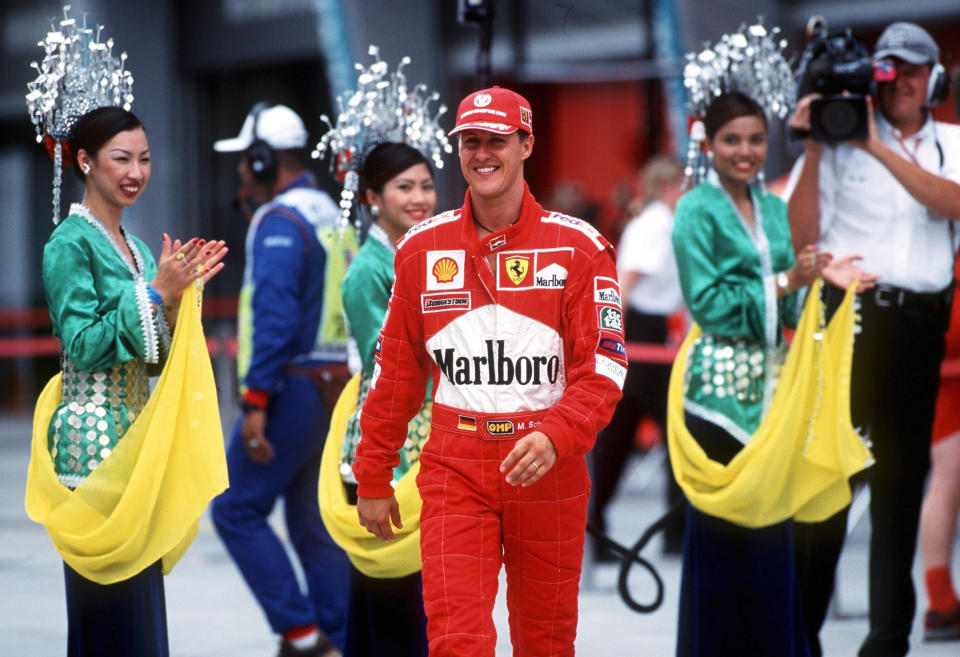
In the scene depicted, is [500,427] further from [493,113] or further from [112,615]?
[112,615]

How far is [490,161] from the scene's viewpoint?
3.58 m

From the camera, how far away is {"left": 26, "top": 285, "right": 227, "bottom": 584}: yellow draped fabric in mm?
3900

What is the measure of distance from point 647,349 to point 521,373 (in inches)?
160

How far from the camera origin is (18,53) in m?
15.8

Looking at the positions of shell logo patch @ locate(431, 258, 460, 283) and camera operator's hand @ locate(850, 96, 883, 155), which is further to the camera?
camera operator's hand @ locate(850, 96, 883, 155)

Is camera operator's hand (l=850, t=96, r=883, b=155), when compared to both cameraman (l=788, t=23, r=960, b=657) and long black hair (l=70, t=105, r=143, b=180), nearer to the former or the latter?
cameraman (l=788, t=23, r=960, b=657)

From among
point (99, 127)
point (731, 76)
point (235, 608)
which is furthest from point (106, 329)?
point (235, 608)

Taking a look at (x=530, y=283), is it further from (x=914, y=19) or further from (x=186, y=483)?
(x=914, y=19)

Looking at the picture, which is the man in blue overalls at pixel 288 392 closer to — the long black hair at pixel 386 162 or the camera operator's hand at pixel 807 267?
the long black hair at pixel 386 162

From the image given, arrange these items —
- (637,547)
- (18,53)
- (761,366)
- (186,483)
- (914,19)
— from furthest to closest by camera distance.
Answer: (18,53) → (914,19) → (637,547) → (761,366) → (186,483)

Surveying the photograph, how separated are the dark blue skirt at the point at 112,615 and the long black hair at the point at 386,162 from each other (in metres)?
1.45

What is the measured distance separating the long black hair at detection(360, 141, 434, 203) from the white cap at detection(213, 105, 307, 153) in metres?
1.07

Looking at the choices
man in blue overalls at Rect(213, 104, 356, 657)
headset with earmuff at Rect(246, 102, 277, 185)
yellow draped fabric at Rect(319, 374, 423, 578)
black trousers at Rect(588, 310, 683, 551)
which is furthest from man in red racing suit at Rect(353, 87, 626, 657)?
black trousers at Rect(588, 310, 683, 551)

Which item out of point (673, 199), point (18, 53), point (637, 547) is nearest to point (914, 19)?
point (673, 199)
